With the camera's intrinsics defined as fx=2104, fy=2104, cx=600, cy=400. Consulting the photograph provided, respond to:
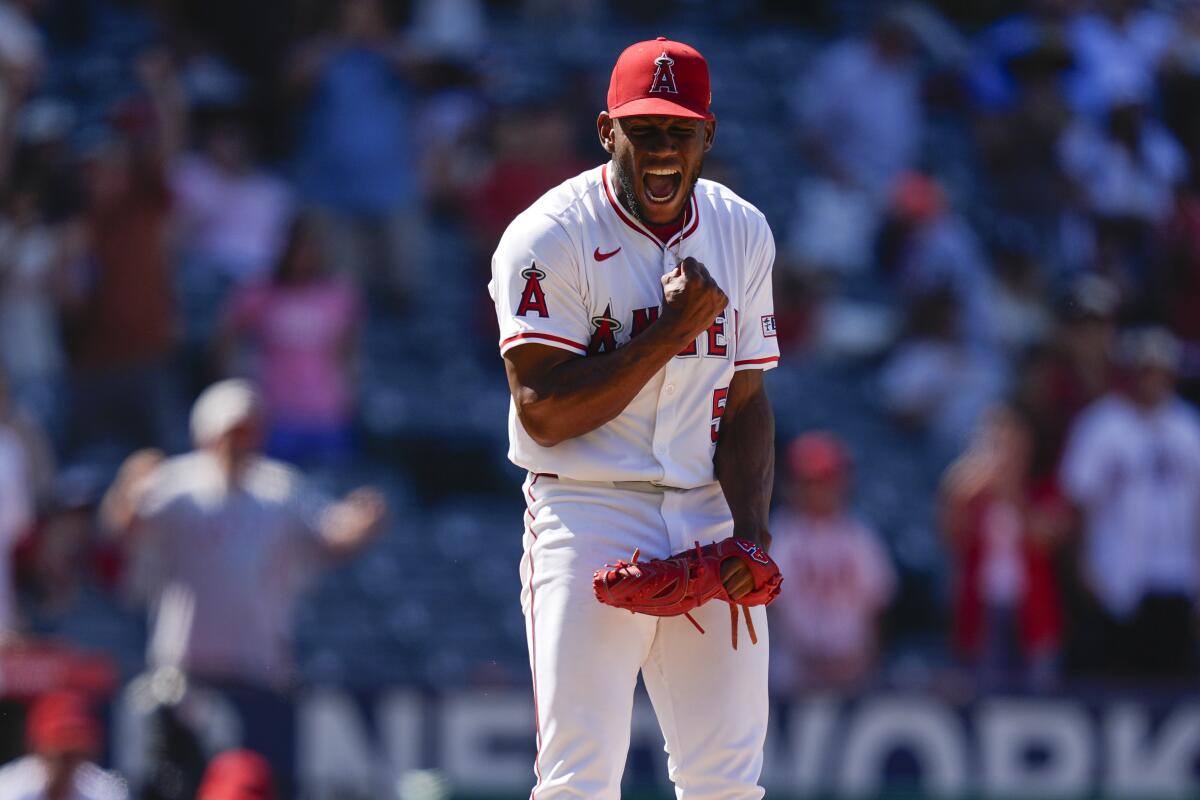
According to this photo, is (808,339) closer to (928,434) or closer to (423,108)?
(928,434)

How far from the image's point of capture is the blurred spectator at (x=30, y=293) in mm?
11438

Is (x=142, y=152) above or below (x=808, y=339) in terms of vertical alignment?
above

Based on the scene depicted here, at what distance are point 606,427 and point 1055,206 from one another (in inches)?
352

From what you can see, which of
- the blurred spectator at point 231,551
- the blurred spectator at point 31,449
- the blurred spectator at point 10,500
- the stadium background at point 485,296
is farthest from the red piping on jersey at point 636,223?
the blurred spectator at point 31,449

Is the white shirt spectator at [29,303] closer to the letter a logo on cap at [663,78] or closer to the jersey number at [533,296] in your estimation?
the jersey number at [533,296]

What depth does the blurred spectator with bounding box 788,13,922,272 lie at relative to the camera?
523 inches

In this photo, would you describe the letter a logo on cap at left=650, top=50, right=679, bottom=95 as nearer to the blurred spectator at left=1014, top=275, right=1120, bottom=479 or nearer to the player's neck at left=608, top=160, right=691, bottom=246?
the player's neck at left=608, top=160, right=691, bottom=246

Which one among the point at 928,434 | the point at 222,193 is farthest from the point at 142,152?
the point at 928,434

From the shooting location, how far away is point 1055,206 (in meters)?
13.4

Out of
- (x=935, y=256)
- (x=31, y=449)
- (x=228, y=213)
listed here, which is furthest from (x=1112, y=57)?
(x=31, y=449)

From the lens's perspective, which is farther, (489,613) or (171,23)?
(171,23)

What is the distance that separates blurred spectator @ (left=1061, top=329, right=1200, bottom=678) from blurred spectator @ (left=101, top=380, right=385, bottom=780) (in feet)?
12.6

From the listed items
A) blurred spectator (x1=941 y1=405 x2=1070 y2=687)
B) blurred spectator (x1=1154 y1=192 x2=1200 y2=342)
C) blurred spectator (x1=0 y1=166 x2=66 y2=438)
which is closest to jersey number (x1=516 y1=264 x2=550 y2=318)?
blurred spectator (x1=941 y1=405 x2=1070 y2=687)

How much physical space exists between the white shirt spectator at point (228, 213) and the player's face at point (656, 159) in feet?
24.2
